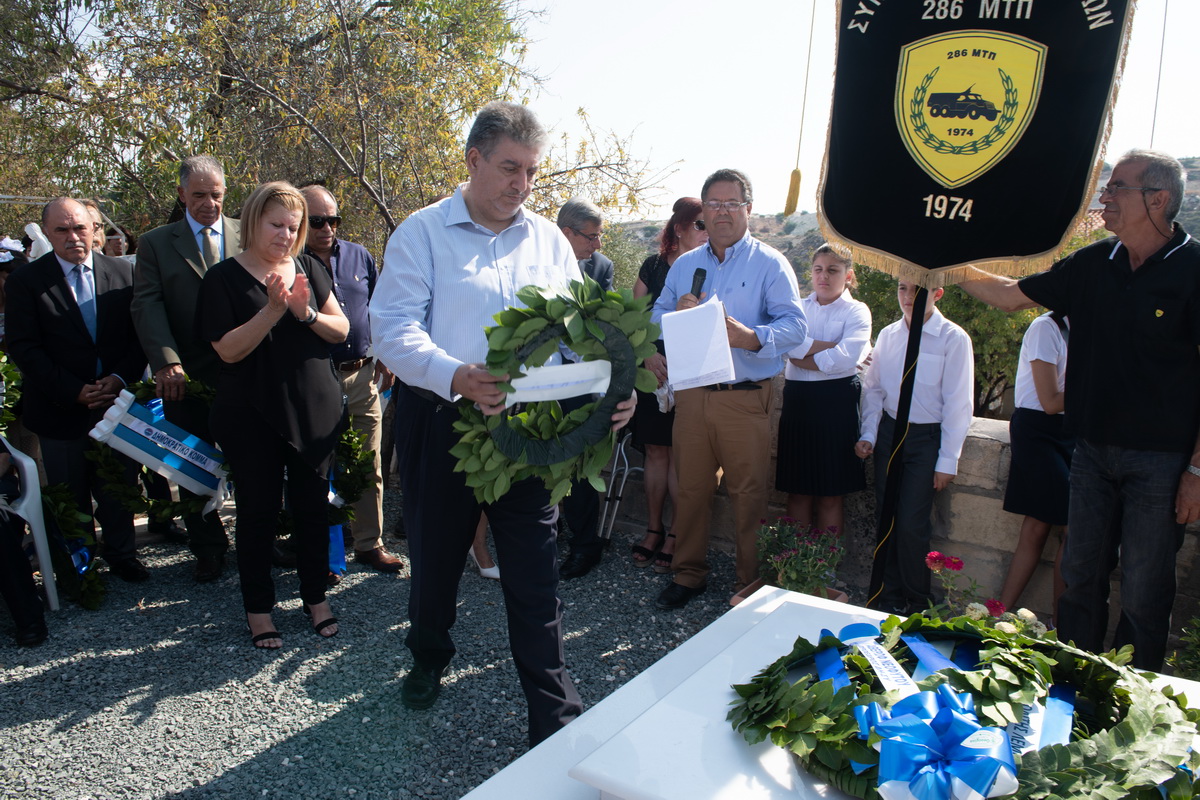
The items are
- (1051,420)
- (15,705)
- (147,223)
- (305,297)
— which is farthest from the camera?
(147,223)

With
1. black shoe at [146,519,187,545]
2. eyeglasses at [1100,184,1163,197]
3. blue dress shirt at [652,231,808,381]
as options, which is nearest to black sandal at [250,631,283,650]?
black shoe at [146,519,187,545]

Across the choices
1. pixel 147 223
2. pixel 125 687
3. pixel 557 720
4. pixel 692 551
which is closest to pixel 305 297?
pixel 125 687

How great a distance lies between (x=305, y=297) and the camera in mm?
3844

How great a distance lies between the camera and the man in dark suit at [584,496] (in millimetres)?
5176

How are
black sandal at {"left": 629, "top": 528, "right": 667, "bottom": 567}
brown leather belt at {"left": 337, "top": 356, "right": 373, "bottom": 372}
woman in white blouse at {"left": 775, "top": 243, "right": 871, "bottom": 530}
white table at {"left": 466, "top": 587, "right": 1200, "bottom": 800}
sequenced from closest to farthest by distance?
white table at {"left": 466, "top": 587, "right": 1200, "bottom": 800} < woman in white blouse at {"left": 775, "top": 243, "right": 871, "bottom": 530} < brown leather belt at {"left": 337, "top": 356, "right": 373, "bottom": 372} < black sandal at {"left": 629, "top": 528, "right": 667, "bottom": 567}

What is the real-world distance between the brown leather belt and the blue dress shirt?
1.87m

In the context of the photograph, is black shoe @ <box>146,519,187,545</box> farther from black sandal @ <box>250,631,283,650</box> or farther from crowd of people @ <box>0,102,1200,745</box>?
black sandal @ <box>250,631,283,650</box>

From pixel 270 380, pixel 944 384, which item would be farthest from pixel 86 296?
pixel 944 384

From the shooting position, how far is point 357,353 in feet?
16.4

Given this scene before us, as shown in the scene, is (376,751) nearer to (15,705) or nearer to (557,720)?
(557,720)

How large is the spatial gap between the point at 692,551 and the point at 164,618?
9.56 ft

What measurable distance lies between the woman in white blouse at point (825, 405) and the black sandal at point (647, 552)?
91 centimetres

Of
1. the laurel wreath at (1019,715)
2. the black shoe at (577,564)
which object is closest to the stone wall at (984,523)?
the black shoe at (577,564)

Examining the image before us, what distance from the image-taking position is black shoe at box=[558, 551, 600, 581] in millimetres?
5078
